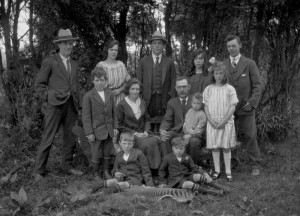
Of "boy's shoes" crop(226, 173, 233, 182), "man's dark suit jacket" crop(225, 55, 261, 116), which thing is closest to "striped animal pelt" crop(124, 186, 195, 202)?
"boy's shoes" crop(226, 173, 233, 182)

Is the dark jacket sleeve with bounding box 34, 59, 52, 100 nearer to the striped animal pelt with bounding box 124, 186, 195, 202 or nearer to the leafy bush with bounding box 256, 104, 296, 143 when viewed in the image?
the striped animal pelt with bounding box 124, 186, 195, 202

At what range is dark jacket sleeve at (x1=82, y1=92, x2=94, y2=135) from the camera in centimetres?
580

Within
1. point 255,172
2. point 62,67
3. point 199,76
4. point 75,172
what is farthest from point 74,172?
point 255,172

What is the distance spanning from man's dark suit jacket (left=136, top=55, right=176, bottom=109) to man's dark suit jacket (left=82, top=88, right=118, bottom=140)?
83 cm

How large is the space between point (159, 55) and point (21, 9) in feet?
8.50

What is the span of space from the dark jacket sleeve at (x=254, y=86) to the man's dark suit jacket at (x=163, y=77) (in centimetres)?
121

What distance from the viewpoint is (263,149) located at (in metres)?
7.43

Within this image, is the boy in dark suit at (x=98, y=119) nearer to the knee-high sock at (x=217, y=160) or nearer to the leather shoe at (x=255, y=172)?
the knee-high sock at (x=217, y=160)

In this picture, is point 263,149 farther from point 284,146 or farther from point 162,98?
point 162,98

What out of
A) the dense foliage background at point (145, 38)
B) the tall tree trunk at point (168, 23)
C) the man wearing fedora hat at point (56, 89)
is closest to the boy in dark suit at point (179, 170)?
the man wearing fedora hat at point (56, 89)

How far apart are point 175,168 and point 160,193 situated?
536 mm

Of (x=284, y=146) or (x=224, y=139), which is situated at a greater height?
(x=224, y=139)

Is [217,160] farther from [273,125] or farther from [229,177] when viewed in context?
[273,125]

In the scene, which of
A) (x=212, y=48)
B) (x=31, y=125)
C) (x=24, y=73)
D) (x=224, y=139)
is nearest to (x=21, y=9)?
(x=24, y=73)
